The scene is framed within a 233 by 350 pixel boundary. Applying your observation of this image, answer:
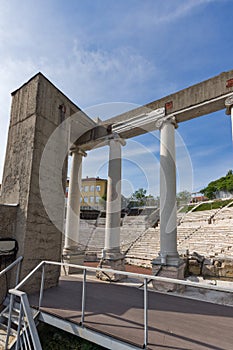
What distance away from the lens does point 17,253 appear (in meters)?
4.77

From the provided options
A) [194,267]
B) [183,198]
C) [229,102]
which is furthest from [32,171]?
[183,198]

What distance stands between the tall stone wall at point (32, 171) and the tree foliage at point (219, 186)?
4228 centimetres

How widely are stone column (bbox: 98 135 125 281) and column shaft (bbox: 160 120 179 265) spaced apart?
73.9 inches

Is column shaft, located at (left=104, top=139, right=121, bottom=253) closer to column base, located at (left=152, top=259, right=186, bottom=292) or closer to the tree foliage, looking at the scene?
column base, located at (left=152, top=259, right=186, bottom=292)

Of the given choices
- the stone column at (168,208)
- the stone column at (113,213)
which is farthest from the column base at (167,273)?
the stone column at (113,213)

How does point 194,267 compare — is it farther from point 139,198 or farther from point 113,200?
point 139,198

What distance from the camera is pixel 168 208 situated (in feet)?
23.9

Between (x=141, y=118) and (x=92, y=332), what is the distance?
7204mm

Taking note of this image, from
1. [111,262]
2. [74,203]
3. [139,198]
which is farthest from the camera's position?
[139,198]

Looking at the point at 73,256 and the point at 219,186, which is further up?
the point at 219,186

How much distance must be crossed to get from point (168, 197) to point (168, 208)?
1.22 ft

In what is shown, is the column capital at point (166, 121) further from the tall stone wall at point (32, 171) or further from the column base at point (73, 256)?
the column base at point (73, 256)

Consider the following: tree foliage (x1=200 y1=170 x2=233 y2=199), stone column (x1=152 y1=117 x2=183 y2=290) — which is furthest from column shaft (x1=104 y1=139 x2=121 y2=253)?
tree foliage (x1=200 y1=170 x2=233 y2=199)

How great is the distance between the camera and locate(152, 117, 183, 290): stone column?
679cm
